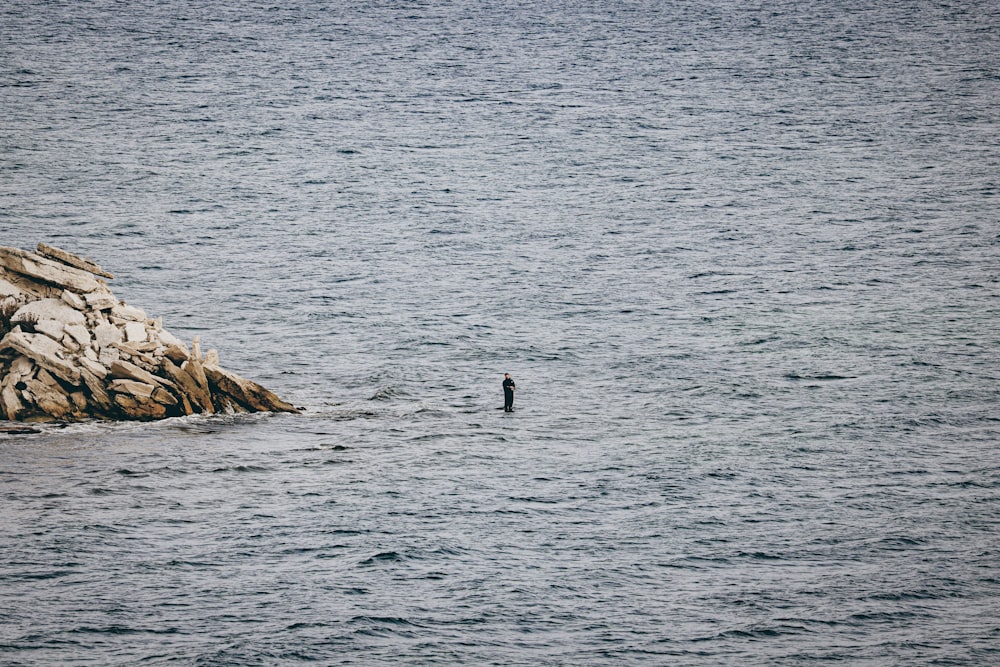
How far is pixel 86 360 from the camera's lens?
53.3m

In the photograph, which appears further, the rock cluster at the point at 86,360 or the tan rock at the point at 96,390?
the tan rock at the point at 96,390

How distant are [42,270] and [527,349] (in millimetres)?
23444

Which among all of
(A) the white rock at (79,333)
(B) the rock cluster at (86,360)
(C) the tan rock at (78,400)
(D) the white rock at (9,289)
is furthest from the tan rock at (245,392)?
(D) the white rock at (9,289)

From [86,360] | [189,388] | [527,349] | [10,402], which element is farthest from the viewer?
[527,349]

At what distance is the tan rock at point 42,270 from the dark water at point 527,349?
7.32 m

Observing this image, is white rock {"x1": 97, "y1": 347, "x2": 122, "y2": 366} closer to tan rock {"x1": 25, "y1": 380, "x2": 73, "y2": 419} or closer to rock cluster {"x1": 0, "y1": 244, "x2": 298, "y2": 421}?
rock cluster {"x1": 0, "y1": 244, "x2": 298, "y2": 421}

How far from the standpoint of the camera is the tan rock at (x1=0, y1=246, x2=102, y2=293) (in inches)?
2221

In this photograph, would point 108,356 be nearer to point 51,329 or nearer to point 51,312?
point 51,329

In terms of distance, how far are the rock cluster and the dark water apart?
1.36 m

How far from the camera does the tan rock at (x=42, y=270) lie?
56.4 m

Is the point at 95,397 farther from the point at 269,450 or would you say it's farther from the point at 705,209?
the point at 705,209

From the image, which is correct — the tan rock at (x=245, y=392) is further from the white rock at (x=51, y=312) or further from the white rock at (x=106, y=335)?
the white rock at (x=51, y=312)

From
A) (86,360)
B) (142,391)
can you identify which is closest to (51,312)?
(86,360)

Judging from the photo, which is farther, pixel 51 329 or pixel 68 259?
pixel 68 259
